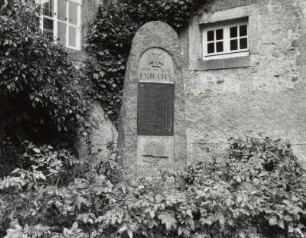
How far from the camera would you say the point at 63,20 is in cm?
719

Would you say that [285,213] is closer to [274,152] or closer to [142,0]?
[274,152]

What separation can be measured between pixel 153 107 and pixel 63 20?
2.84 m

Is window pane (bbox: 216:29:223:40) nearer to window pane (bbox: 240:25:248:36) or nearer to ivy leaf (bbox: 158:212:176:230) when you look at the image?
window pane (bbox: 240:25:248:36)

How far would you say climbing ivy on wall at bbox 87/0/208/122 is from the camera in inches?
290

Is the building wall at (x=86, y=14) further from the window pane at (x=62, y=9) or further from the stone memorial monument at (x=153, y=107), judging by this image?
the stone memorial monument at (x=153, y=107)

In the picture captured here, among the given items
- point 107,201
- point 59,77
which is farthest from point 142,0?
point 107,201

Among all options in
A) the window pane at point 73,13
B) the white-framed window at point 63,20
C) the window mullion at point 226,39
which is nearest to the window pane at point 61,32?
the white-framed window at point 63,20

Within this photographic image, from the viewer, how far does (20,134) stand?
617 cm

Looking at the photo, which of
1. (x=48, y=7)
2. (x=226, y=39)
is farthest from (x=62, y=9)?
(x=226, y=39)

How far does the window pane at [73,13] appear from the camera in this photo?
7.37 metres

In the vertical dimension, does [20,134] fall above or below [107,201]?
above

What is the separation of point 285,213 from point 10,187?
280cm

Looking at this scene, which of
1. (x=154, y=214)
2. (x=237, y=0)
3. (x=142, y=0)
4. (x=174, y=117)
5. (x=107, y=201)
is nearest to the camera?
(x=154, y=214)

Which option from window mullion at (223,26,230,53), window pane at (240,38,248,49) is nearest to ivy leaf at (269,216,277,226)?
window pane at (240,38,248,49)
